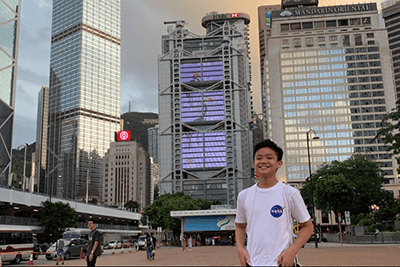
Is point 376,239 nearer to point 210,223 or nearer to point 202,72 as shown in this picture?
point 210,223

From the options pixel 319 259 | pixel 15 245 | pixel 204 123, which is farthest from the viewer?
pixel 204 123

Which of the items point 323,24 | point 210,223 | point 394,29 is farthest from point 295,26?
point 210,223

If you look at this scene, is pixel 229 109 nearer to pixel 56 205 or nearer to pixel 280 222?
pixel 56 205

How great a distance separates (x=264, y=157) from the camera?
4438 millimetres

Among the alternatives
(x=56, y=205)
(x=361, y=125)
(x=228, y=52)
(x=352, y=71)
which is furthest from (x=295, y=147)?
(x=56, y=205)

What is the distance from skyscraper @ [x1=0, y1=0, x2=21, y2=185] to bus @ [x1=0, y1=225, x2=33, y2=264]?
174 feet

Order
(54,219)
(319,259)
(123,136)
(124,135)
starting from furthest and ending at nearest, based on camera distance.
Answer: (124,135) < (123,136) < (54,219) < (319,259)

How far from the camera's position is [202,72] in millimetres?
172375

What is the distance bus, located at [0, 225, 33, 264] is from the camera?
32250 millimetres

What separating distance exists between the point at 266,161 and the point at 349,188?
56.0 meters

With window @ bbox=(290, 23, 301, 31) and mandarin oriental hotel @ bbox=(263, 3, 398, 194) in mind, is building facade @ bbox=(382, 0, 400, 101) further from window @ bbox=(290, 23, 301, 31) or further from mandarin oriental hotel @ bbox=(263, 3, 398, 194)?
window @ bbox=(290, 23, 301, 31)

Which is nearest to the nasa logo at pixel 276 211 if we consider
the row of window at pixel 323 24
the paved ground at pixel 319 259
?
the paved ground at pixel 319 259

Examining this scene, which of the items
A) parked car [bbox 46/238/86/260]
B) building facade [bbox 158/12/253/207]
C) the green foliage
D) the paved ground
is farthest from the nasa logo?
building facade [bbox 158/12/253/207]

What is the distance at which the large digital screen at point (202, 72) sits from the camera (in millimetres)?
171000
